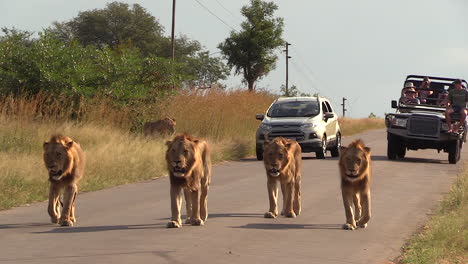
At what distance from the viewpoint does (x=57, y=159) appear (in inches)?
485

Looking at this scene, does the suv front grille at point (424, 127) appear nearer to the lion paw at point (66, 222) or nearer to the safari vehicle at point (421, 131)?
the safari vehicle at point (421, 131)

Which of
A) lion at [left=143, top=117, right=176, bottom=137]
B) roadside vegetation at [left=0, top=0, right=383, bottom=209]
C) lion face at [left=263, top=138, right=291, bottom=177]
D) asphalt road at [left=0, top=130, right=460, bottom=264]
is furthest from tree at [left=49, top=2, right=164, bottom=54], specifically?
lion face at [left=263, top=138, right=291, bottom=177]

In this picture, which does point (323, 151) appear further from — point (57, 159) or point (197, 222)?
point (57, 159)

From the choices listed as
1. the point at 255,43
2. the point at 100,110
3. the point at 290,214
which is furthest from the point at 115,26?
the point at 290,214

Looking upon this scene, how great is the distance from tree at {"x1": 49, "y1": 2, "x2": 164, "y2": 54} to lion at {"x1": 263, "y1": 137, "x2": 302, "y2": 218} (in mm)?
68305

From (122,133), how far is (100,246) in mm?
17062

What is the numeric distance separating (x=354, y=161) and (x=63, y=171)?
3.43 m

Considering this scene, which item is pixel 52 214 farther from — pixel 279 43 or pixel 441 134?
pixel 279 43

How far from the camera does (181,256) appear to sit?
10250 mm

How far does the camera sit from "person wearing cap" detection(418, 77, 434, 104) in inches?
1110

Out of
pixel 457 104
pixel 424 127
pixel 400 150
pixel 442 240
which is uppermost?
pixel 457 104

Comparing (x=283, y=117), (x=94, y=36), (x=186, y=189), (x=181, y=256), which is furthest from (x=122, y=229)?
(x=94, y=36)

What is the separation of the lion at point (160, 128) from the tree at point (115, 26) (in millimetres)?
53432

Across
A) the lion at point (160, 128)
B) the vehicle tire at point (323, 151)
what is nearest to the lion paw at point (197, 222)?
the vehicle tire at point (323, 151)
